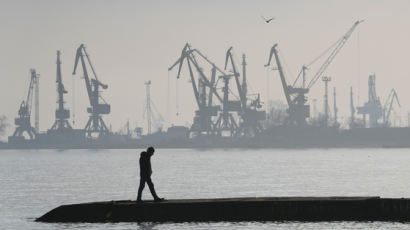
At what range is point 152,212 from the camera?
31.9 metres

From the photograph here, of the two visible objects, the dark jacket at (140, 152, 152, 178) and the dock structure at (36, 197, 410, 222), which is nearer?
the dark jacket at (140, 152, 152, 178)

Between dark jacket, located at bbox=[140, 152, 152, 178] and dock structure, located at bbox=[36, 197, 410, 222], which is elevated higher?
dark jacket, located at bbox=[140, 152, 152, 178]

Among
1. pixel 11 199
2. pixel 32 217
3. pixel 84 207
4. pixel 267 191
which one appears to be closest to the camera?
pixel 84 207

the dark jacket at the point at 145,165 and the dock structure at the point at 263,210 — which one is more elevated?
the dark jacket at the point at 145,165

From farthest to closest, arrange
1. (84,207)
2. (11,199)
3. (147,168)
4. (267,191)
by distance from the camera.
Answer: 1. (267,191)
2. (11,199)
3. (84,207)
4. (147,168)

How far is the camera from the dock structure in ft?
105

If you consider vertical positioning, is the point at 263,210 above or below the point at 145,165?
below

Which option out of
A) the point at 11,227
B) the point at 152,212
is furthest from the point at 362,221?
the point at 11,227

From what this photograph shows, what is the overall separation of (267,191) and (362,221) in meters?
28.0

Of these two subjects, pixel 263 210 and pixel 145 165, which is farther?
pixel 263 210

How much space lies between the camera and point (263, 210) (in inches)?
1264

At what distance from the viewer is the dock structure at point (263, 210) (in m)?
31.9

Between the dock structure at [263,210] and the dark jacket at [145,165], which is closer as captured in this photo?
the dark jacket at [145,165]

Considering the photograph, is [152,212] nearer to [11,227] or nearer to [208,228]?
[208,228]
